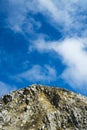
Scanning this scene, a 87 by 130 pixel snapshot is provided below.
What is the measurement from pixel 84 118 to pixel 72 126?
11.3 feet

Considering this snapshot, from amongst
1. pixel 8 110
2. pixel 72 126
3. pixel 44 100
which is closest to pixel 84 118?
pixel 72 126

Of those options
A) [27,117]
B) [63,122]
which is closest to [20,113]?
[27,117]

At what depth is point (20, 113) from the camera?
10794 cm

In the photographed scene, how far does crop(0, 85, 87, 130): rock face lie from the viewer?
105 m

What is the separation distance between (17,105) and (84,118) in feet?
50.5

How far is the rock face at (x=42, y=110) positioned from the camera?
105188mm

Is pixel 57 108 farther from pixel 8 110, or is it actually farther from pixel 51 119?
pixel 8 110

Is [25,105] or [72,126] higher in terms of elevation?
[25,105]

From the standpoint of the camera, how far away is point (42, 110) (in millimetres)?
107500

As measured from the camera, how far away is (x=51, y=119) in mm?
105625

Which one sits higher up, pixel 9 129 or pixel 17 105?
pixel 17 105

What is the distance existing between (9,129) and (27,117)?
5.01 meters

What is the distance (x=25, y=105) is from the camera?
109625 millimetres

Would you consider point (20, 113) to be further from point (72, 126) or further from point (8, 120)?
point (72, 126)
